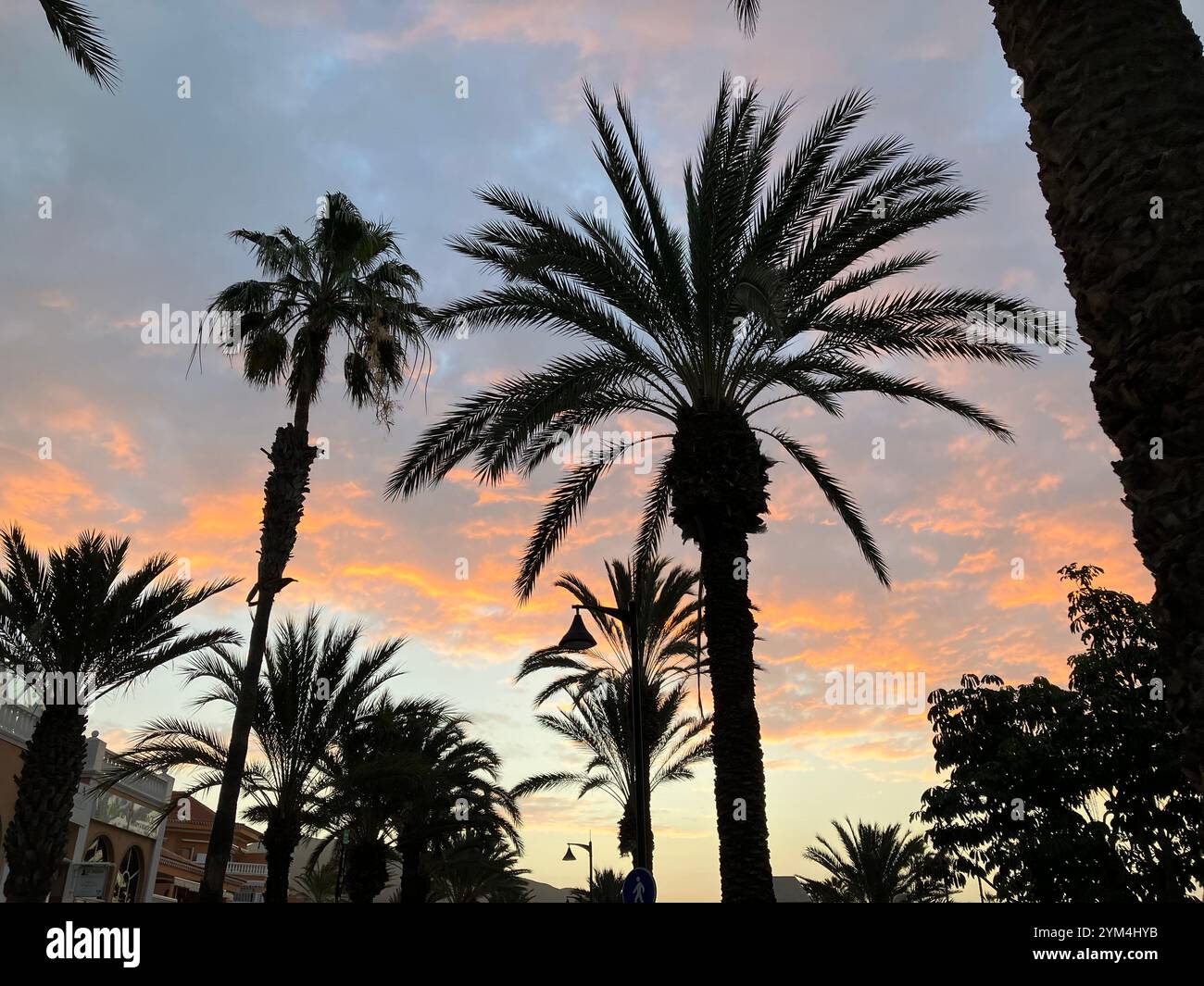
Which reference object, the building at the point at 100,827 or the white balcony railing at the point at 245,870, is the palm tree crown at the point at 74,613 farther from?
the white balcony railing at the point at 245,870

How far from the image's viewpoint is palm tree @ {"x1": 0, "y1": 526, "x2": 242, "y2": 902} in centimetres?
1449

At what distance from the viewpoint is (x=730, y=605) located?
11562 mm

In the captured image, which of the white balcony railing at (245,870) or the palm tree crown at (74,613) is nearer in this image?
A: the palm tree crown at (74,613)

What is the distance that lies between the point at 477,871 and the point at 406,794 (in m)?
16.0

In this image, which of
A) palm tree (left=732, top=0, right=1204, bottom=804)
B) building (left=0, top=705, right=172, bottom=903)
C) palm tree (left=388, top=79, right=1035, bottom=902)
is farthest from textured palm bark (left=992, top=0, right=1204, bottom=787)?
building (left=0, top=705, right=172, bottom=903)

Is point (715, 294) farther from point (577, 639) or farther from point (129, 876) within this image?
point (129, 876)

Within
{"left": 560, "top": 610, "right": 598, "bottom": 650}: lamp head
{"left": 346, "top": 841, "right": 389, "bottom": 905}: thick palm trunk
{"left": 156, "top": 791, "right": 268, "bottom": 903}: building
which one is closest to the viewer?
{"left": 560, "top": 610, "right": 598, "bottom": 650}: lamp head

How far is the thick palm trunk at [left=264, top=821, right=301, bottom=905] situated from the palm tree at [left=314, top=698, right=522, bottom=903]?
24.6 inches

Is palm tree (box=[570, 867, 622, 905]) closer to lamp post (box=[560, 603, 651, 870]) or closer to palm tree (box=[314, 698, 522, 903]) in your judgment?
palm tree (box=[314, 698, 522, 903])

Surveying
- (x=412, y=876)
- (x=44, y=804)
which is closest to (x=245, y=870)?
(x=412, y=876)

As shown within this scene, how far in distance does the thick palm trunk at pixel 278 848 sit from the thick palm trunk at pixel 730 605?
39.2 feet

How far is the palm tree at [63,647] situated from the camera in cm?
1449

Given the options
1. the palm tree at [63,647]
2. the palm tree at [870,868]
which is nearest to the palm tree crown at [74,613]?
the palm tree at [63,647]
